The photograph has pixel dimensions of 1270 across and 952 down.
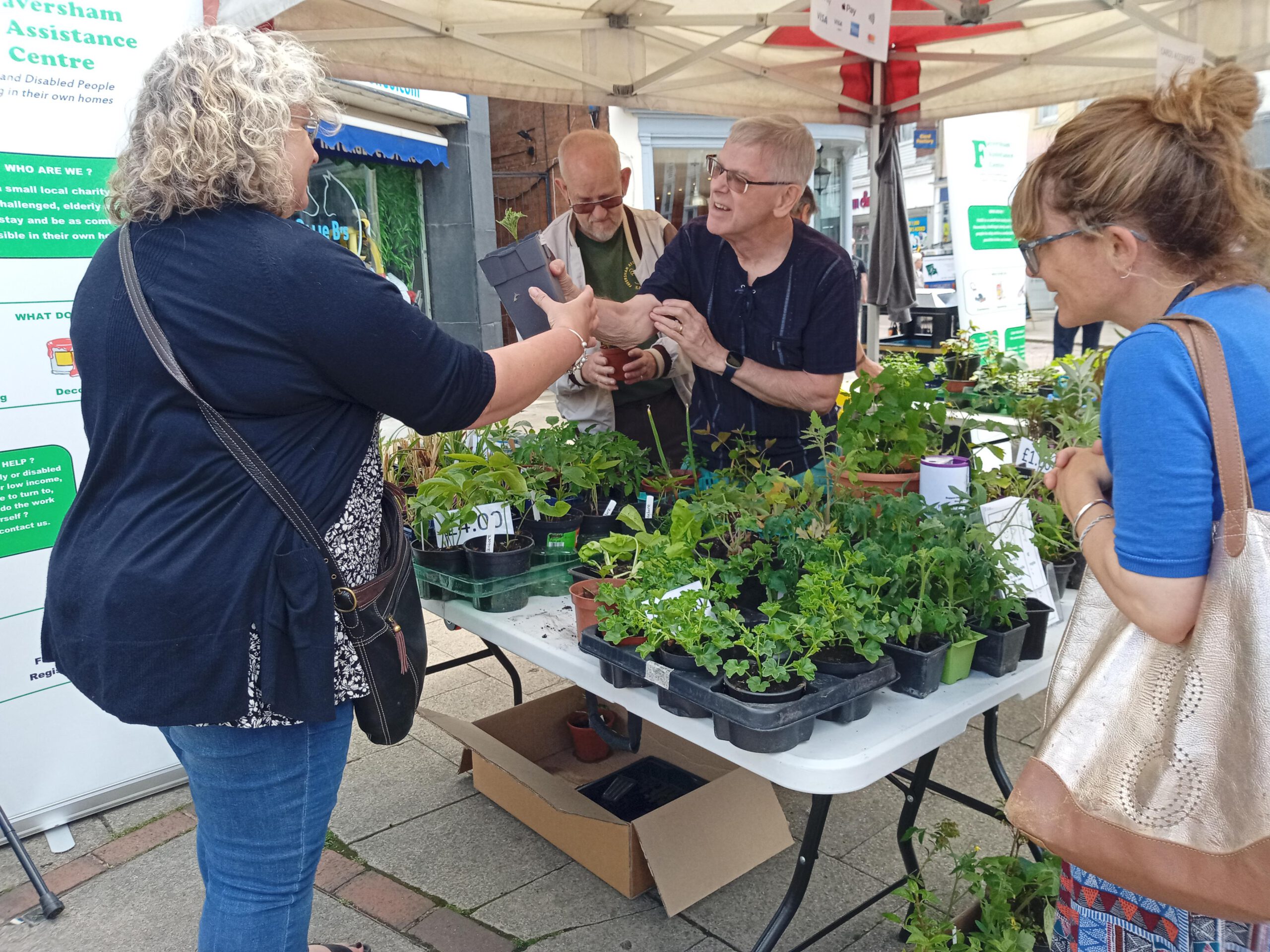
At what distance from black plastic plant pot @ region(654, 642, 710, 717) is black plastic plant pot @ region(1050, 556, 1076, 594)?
0.88 meters

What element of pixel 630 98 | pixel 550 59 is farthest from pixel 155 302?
pixel 630 98

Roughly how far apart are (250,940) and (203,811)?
23 centimetres

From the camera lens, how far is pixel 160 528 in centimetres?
133

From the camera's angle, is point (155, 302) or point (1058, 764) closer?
point (1058, 764)

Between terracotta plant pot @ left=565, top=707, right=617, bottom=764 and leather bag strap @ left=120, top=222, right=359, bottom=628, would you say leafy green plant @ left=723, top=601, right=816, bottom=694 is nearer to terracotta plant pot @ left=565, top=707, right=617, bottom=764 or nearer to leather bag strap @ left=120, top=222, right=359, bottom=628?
leather bag strap @ left=120, top=222, right=359, bottom=628

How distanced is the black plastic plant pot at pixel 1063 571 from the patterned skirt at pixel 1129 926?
745 mm

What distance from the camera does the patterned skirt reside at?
1148mm

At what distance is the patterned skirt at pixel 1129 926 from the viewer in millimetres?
1148

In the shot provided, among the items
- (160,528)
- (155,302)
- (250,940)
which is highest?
(155,302)

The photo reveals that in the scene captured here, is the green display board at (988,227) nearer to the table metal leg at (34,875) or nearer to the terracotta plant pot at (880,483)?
the terracotta plant pot at (880,483)

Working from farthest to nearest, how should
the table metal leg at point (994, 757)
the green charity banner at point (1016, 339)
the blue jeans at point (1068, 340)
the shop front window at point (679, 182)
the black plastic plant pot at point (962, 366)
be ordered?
the shop front window at point (679, 182) → the green charity banner at point (1016, 339) → the blue jeans at point (1068, 340) → the black plastic plant pot at point (962, 366) → the table metal leg at point (994, 757)

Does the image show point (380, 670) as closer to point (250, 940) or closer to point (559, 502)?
point (250, 940)

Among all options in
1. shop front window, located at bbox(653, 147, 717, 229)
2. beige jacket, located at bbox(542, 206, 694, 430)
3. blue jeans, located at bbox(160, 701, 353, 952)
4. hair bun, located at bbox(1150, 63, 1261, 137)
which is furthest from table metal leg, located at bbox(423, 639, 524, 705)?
shop front window, located at bbox(653, 147, 717, 229)

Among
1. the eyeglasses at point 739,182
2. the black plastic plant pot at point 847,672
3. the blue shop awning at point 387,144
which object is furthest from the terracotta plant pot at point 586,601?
the blue shop awning at point 387,144
